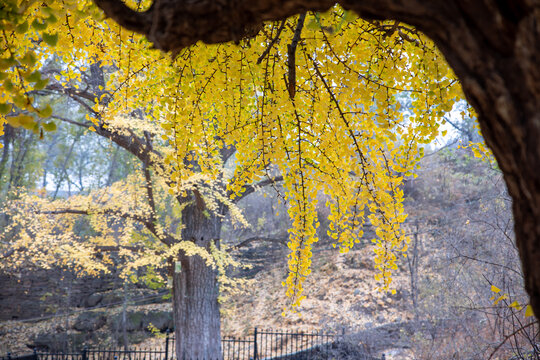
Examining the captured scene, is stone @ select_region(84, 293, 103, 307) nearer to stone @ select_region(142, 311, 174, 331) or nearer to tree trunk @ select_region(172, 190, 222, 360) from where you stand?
stone @ select_region(142, 311, 174, 331)

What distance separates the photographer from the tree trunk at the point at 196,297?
6.56 meters

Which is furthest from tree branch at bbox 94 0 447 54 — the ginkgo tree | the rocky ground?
the rocky ground

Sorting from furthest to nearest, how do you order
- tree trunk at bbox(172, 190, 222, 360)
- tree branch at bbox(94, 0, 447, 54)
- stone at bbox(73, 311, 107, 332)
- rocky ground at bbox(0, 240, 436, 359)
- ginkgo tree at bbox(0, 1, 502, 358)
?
stone at bbox(73, 311, 107, 332)
rocky ground at bbox(0, 240, 436, 359)
tree trunk at bbox(172, 190, 222, 360)
ginkgo tree at bbox(0, 1, 502, 358)
tree branch at bbox(94, 0, 447, 54)

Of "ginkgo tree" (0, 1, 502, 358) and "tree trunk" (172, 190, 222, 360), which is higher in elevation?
"ginkgo tree" (0, 1, 502, 358)

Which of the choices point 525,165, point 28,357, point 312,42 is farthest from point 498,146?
point 28,357

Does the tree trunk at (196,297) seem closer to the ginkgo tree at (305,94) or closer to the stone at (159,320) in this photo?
→ the ginkgo tree at (305,94)

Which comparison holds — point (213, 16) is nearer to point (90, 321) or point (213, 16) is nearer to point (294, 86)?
point (294, 86)

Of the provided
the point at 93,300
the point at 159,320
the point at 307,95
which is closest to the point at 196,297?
the point at 307,95

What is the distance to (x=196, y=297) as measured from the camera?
673cm


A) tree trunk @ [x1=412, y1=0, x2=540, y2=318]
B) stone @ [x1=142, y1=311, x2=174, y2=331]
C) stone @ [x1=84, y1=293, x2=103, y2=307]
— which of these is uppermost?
tree trunk @ [x1=412, y1=0, x2=540, y2=318]

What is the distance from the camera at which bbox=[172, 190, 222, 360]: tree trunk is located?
6562 millimetres

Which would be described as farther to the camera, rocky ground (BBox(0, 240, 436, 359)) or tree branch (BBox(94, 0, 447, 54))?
rocky ground (BBox(0, 240, 436, 359))

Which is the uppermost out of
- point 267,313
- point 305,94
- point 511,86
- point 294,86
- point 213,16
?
point 305,94

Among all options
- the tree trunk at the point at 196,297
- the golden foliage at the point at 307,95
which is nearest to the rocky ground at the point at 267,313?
the tree trunk at the point at 196,297
